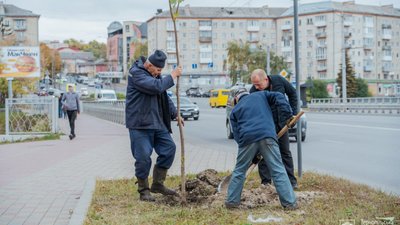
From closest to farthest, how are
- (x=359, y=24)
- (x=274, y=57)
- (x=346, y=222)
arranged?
(x=346, y=222), (x=274, y=57), (x=359, y=24)

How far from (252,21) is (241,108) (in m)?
111

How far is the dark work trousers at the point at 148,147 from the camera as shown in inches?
308

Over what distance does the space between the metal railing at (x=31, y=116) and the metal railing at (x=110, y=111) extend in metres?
8.92

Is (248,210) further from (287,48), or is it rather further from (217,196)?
(287,48)

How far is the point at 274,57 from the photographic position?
83.2 m

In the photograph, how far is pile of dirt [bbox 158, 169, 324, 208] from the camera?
749 cm

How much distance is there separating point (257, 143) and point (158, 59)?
1615mm

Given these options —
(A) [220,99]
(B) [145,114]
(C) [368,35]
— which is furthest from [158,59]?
(C) [368,35]

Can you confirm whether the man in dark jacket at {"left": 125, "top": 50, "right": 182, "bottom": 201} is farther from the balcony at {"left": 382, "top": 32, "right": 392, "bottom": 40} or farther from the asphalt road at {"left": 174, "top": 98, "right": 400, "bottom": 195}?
the balcony at {"left": 382, "top": 32, "right": 392, "bottom": 40}

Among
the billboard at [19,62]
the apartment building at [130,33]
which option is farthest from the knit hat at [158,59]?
the apartment building at [130,33]

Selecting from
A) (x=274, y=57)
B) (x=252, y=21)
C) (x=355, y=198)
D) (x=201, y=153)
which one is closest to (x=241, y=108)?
(x=355, y=198)

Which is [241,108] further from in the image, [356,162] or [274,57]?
[274,57]

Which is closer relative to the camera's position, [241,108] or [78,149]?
[241,108]

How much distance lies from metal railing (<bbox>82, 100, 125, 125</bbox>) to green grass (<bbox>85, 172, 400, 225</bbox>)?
24.9 meters
